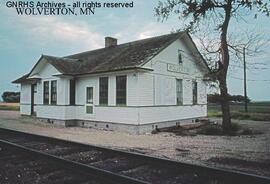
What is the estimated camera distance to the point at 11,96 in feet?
202

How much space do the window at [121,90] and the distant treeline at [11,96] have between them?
5061cm

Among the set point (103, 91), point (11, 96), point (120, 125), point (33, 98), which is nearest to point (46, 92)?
point (33, 98)

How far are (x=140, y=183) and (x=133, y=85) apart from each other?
405 inches

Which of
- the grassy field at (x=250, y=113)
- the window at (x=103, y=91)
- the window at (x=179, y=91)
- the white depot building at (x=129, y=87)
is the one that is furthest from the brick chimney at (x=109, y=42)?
the grassy field at (x=250, y=113)

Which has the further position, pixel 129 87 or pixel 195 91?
pixel 195 91

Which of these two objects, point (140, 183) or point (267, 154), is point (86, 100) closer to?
point (267, 154)

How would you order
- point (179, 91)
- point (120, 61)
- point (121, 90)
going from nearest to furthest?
1. point (121, 90)
2. point (120, 61)
3. point (179, 91)

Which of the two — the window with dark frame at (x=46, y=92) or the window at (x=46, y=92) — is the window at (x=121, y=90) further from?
the window at (x=46, y=92)

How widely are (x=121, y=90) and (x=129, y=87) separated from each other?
73cm

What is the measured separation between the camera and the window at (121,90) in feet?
51.3

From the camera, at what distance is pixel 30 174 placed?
6316 mm

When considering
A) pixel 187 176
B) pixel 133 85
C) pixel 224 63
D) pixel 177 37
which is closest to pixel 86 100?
pixel 133 85

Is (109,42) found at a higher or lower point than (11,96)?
higher

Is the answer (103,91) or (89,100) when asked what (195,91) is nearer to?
(103,91)
